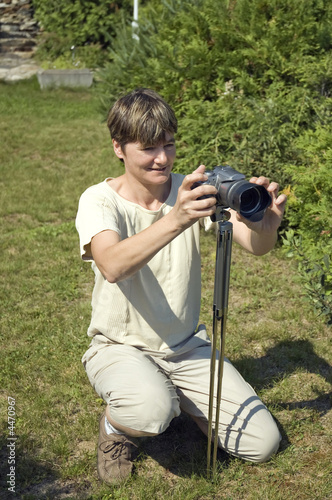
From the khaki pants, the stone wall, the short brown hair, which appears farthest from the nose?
the stone wall

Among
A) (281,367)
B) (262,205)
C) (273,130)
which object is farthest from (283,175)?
(262,205)

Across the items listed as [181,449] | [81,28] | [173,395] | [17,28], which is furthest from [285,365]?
[17,28]

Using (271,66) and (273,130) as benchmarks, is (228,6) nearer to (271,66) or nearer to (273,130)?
(271,66)

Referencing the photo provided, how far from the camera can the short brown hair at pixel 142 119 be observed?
7.91 feet

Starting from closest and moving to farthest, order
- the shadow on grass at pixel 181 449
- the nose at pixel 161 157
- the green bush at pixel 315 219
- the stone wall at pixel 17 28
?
the nose at pixel 161 157 → the shadow on grass at pixel 181 449 → the green bush at pixel 315 219 → the stone wall at pixel 17 28

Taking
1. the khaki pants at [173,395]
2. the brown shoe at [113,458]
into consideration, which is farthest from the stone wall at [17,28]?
the brown shoe at [113,458]

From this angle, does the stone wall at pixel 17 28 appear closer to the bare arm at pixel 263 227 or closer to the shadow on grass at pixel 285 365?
the shadow on grass at pixel 285 365

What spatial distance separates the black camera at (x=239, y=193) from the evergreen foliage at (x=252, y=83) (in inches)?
79.8

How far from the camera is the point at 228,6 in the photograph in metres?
5.25

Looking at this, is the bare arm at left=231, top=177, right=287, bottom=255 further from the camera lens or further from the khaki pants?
the khaki pants

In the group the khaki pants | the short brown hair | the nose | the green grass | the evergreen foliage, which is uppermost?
the short brown hair

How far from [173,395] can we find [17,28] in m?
12.1

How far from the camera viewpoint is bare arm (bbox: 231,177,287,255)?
91.6 inches

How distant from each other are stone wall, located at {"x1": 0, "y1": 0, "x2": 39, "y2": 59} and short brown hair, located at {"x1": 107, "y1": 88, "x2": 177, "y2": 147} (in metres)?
11.2
